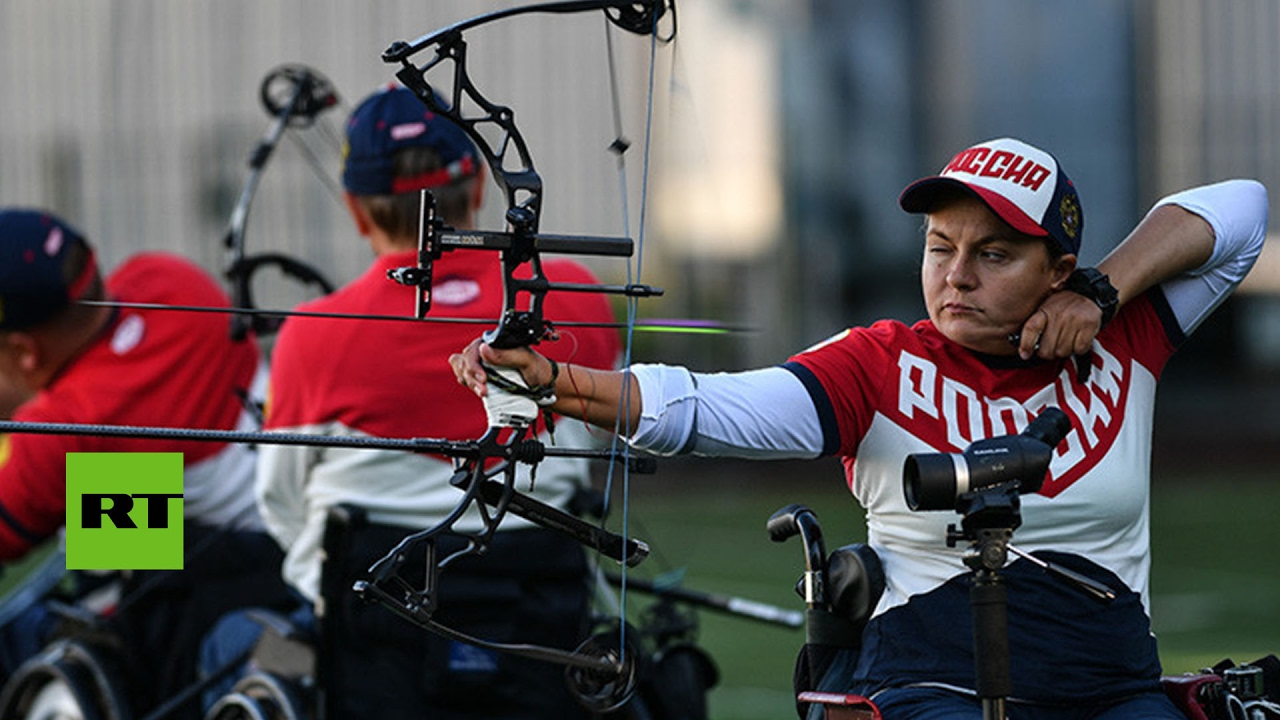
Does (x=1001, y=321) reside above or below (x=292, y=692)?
above

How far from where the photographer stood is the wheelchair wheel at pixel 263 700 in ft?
14.8

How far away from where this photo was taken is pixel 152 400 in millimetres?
5273


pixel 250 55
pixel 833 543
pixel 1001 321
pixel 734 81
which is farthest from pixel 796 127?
pixel 1001 321

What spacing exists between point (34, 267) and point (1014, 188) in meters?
2.53

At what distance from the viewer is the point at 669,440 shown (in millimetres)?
3229

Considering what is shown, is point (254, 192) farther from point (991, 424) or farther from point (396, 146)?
point (991, 424)

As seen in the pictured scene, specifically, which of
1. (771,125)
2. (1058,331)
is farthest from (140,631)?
(771,125)

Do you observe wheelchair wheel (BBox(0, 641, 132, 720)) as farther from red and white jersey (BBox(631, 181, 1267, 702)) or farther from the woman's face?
the woman's face

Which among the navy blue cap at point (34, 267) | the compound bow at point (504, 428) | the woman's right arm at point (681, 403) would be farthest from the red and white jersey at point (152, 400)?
the woman's right arm at point (681, 403)

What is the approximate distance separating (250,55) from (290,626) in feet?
47.7

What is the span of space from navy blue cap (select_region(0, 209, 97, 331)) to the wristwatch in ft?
8.31

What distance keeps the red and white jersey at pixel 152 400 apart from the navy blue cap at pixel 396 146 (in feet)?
2.81

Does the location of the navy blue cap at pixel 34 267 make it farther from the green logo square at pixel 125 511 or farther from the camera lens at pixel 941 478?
the camera lens at pixel 941 478

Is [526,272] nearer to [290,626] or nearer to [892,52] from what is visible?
[290,626]
